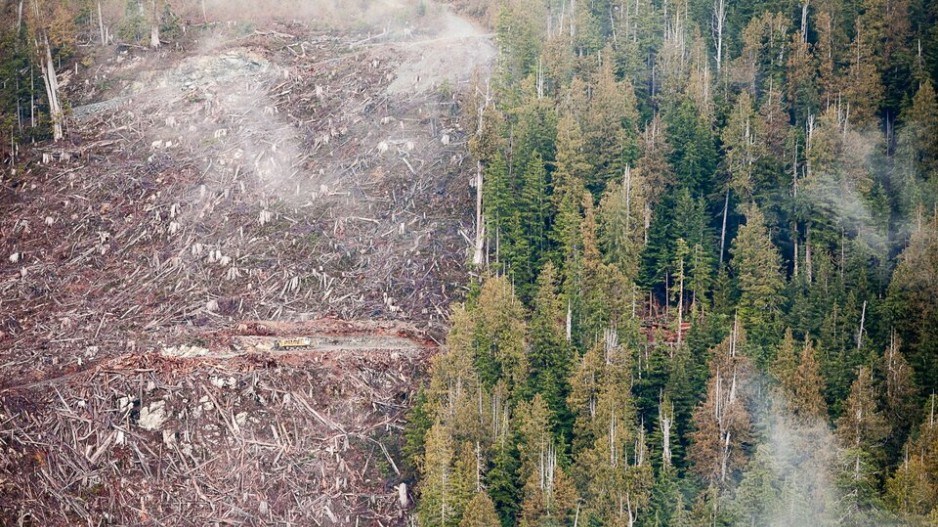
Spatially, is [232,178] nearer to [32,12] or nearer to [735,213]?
[32,12]

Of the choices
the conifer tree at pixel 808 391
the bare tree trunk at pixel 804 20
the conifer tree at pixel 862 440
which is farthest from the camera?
the bare tree trunk at pixel 804 20

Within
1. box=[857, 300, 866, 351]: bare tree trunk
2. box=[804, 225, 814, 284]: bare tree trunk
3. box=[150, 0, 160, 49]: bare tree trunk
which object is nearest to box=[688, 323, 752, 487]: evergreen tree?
box=[857, 300, 866, 351]: bare tree trunk

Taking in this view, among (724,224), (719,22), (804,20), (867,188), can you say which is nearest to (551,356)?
(724,224)

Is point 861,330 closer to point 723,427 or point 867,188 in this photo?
point 867,188

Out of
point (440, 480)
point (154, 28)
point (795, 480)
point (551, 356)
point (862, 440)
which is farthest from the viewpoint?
point (154, 28)

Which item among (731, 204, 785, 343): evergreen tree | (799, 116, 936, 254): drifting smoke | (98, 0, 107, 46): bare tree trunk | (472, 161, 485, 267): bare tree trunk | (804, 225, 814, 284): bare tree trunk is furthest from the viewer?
(98, 0, 107, 46): bare tree trunk

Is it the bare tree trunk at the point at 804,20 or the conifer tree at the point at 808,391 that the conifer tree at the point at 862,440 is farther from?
the bare tree trunk at the point at 804,20

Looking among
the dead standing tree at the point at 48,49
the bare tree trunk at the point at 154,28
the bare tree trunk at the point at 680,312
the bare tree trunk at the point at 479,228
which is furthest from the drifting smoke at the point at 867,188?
the dead standing tree at the point at 48,49

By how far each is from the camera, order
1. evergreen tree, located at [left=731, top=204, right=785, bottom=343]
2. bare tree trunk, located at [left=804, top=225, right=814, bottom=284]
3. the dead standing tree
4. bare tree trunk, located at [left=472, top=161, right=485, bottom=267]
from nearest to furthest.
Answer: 1. evergreen tree, located at [left=731, top=204, right=785, bottom=343]
2. bare tree trunk, located at [left=804, top=225, right=814, bottom=284]
3. bare tree trunk, located at [left=472, top=161, right=485, bottom=267]
4. the dead standing tree

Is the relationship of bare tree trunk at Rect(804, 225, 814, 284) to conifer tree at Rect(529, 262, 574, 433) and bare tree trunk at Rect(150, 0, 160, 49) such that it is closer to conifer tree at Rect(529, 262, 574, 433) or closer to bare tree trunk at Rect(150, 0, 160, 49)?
conifer tree at Rect(529, 262, 574, 433)

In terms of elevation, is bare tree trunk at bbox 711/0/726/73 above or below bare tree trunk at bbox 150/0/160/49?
above
